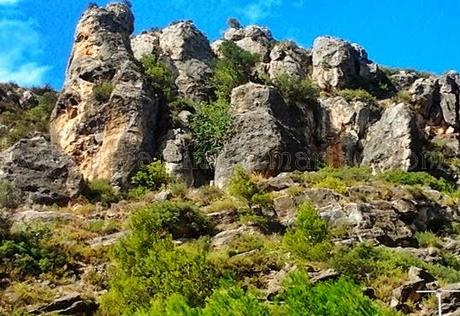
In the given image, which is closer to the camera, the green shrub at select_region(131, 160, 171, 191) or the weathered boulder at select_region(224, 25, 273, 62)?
the green shrub at select_region(131, 160, 171, 191)

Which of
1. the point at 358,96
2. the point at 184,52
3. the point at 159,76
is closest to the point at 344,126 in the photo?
the point at 358,96

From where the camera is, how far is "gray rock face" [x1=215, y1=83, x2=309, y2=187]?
36.2 meters

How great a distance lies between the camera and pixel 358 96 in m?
46.8

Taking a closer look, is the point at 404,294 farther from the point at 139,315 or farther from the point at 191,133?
the point at 191,133

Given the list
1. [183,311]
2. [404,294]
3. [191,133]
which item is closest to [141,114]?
[191,133]

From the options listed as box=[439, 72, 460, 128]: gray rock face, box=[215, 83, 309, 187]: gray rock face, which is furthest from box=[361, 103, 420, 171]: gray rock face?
box=[439, 72, 460, 128]: gray rock face

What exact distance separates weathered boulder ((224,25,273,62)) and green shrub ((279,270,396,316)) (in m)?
37.7

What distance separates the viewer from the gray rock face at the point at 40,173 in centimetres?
3262

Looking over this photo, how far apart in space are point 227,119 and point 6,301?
66.6 ft

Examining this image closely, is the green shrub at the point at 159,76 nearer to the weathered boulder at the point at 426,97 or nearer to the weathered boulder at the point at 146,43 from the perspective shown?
the weathered boulder at the point at 146,43

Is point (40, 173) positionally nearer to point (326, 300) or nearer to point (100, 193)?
point (100, 193)

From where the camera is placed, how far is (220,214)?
2955cm

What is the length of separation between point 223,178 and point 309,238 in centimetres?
1215

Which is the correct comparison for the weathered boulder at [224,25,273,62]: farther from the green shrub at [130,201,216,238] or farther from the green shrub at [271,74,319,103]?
the green shrub at [130,201,216,238]
